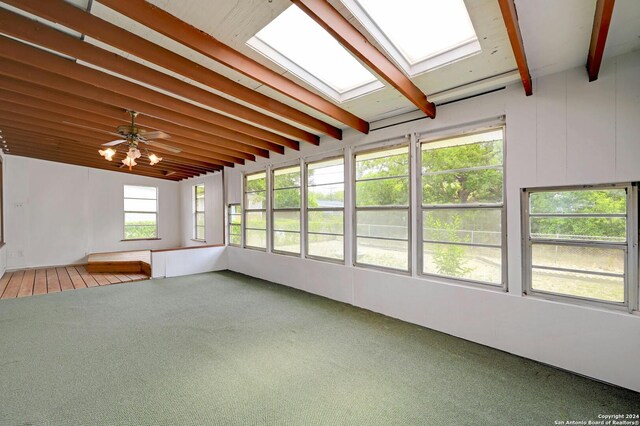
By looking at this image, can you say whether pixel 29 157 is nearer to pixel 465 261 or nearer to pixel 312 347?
pixel 312 347

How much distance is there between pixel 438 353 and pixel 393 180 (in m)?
2.07

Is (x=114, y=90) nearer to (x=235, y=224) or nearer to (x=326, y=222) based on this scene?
(x=326, y=222)

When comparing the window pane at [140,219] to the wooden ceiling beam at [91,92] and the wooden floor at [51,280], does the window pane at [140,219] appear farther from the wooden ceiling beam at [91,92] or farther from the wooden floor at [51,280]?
the wooden ceiling beam at [91,92]

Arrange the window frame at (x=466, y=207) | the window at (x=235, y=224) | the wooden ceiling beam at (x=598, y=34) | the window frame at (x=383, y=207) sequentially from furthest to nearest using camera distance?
the window at (x=235, y=224), the window frame at (x=383, y=207), the window frame at (x=466, y=207), the wooden ceiling beam at (x=598, y=34)

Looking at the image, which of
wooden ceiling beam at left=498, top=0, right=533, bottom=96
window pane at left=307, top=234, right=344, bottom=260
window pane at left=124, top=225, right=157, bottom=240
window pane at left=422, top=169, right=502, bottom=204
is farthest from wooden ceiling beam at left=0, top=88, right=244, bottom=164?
window pane at left=124, top=225, right=157, bottom=240

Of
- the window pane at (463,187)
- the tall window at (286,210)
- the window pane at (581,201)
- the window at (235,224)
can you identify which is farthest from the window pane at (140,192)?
the window pane at (581,201)

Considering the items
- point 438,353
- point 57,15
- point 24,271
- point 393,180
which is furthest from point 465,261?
point 24,271

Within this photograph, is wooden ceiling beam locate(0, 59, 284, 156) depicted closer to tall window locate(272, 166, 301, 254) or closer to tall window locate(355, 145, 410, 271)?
tall window locate(272, 166, 301, 254)

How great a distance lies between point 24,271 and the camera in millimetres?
6234

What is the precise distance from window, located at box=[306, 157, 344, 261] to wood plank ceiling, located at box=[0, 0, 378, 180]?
520mm

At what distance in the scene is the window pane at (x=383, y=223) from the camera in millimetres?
3557

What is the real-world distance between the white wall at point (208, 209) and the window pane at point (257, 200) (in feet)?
3.47

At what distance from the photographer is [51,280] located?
5473 millimetres

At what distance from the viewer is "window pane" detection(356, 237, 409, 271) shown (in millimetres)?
3561
